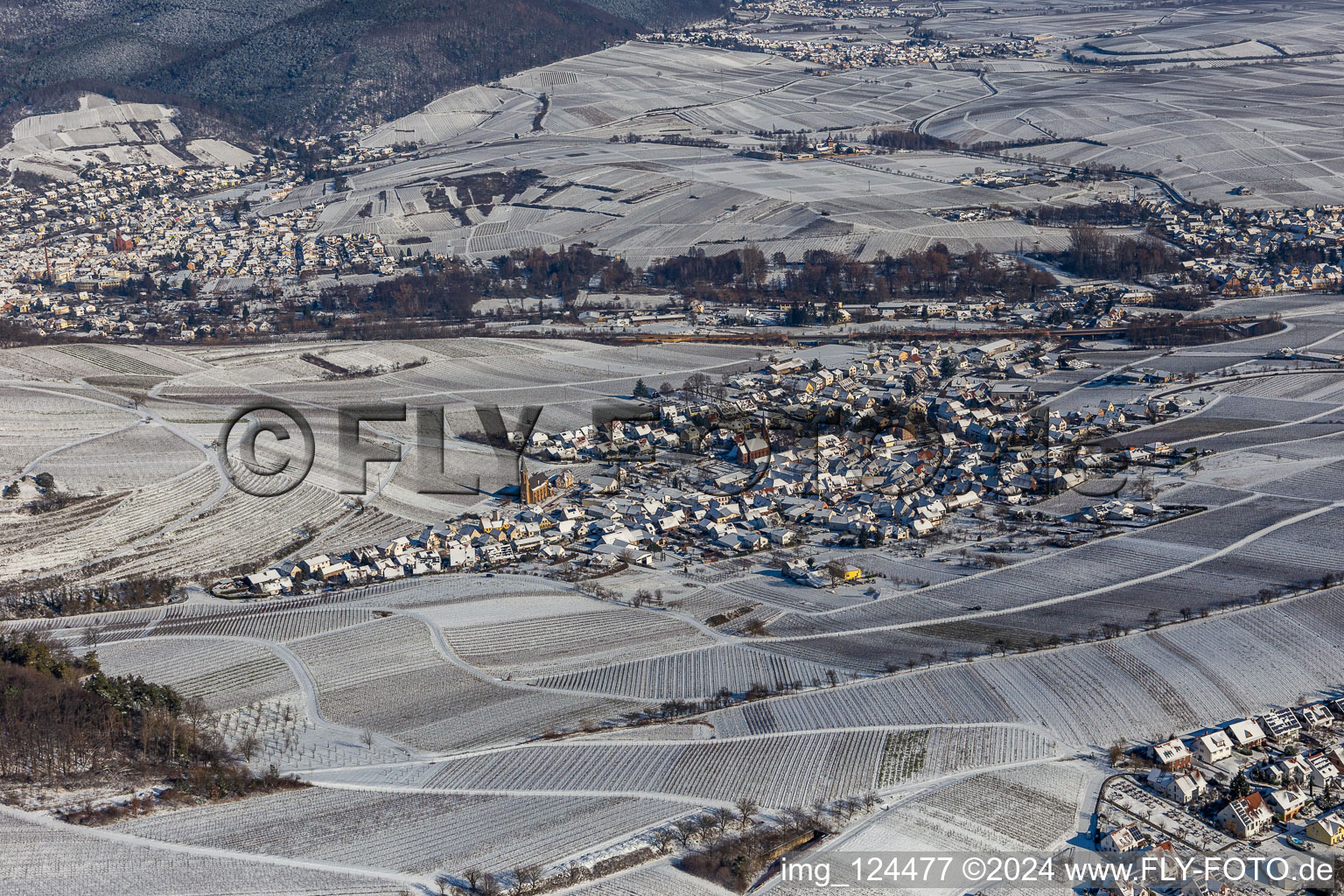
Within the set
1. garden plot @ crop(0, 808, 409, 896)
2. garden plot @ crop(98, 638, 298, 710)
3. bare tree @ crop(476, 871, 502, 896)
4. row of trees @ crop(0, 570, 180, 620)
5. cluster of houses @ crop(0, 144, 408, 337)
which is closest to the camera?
bare tree @ crop(476, 871, 502, 896)

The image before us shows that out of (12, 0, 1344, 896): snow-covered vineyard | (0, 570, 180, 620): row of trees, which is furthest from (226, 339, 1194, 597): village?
(0, 570, 180, 620): row of trees

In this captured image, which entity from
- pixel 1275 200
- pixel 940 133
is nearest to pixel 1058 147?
pixel 940 133

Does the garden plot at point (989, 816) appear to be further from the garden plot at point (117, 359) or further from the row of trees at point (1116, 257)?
the row of trees at point (1116, 257)

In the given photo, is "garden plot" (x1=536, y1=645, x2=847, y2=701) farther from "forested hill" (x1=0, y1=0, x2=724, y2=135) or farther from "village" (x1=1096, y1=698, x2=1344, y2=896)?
"forested hill" (x1=0, y1=0, x2=724, y2=135)

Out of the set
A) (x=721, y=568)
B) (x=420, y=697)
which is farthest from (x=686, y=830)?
(x=721, y=568)

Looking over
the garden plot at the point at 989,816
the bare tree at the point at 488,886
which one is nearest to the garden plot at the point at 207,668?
the bare tree at the point at 488,886

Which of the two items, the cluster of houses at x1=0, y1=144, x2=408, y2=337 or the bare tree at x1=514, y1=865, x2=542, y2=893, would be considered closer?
the bare tree at x1=514, y1=865, x2=542, y2=893
